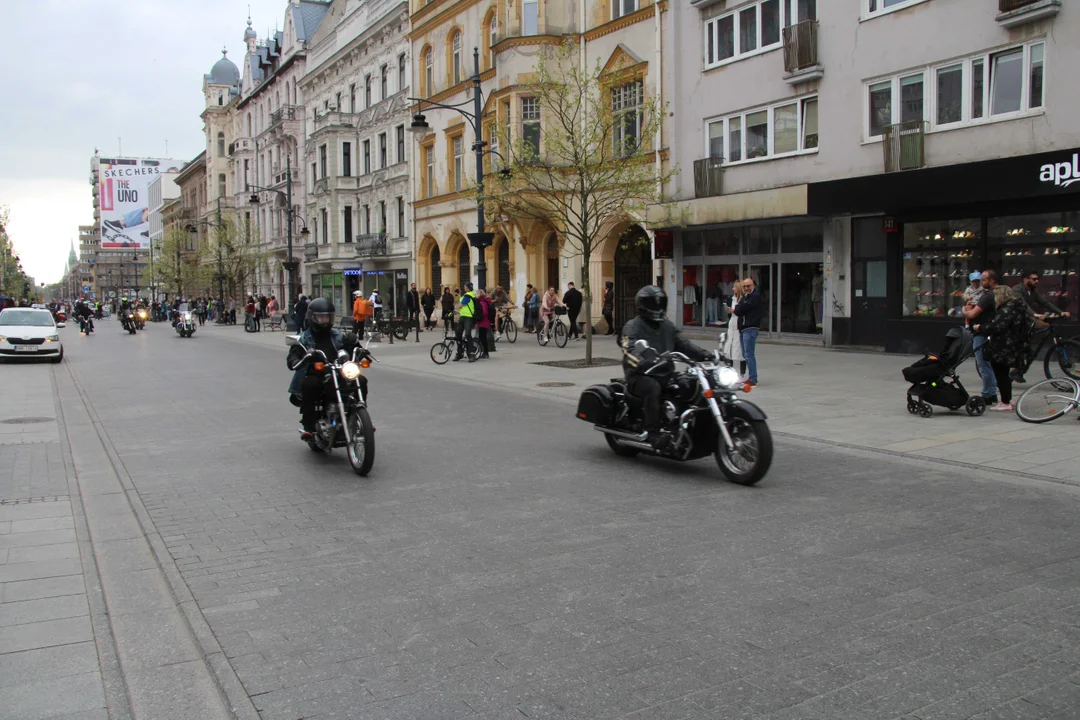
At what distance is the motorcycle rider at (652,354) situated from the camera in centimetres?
813

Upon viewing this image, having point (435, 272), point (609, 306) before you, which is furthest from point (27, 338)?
point (435, 272)

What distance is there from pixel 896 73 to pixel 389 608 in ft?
59.9

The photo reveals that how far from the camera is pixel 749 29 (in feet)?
75.3

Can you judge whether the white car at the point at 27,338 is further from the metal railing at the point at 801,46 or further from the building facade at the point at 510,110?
the metal railing at the point at 801,46

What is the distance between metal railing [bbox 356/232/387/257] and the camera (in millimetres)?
44469

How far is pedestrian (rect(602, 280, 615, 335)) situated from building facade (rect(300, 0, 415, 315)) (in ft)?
50.0

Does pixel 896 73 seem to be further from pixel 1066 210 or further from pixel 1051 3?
pixel 1066 210

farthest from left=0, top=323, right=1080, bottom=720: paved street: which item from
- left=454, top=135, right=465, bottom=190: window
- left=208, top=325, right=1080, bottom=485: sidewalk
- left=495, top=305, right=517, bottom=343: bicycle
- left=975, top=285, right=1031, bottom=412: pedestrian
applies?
left=454, top=135, right=465, bottom=190: window

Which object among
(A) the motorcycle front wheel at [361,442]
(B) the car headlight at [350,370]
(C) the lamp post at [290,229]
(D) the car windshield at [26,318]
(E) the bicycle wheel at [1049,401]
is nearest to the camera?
(A) the motorcycle front wheel at [361,442]

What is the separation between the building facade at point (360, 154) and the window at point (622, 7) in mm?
14996

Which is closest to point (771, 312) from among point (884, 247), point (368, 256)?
point (884, 247)

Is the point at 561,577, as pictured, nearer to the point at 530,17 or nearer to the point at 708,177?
the point at 708,177

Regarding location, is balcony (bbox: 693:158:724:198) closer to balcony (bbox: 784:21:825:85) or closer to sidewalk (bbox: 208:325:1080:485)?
balcony (bbox: 784:21:825:85)

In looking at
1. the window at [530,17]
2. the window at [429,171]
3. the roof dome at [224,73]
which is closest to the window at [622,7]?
the window at [530,17]
